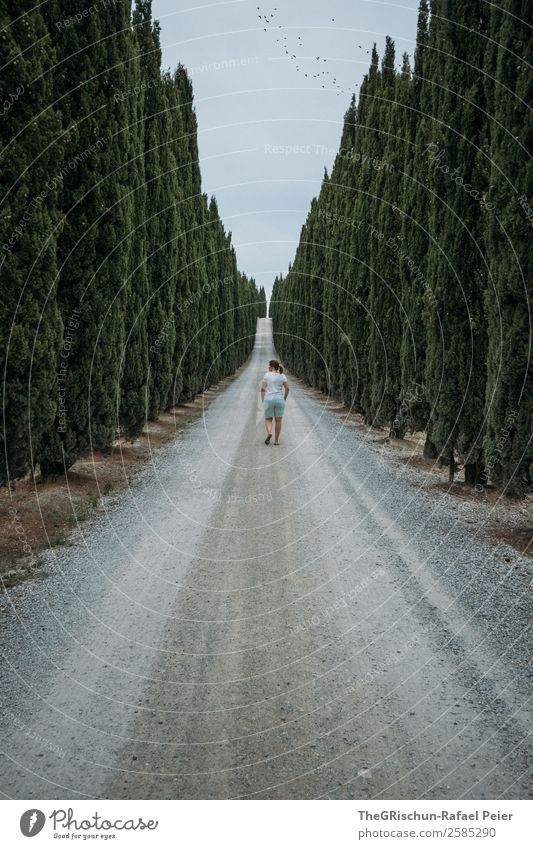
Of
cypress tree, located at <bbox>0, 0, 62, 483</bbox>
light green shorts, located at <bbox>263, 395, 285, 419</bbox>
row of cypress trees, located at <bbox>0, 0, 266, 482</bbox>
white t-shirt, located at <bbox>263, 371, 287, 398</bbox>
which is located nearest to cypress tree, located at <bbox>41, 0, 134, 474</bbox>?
row of cypress trees, located at <bbox>0, 0, 266, 482</bbox>

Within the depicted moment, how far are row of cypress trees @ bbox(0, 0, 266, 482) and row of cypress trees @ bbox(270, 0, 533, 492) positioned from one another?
5339 millimetres

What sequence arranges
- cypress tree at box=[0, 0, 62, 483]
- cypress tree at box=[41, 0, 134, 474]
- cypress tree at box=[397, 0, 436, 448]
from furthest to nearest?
cypress tree at box=[397, 0, 436, 448]
cypress tree at box=[41, 0, 134, 474]
cypress tree at box=[0, 0, 62, 483]

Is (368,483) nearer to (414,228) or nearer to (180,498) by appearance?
(180,498)

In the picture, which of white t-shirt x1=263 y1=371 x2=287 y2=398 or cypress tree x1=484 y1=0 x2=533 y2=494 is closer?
cypress tree x1=484 y1=0 x2=533 y2=494

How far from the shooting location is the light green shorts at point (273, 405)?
12578 mm

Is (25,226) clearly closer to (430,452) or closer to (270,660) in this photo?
(270,660)

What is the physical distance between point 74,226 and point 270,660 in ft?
23.1

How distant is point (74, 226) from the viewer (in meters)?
8.27

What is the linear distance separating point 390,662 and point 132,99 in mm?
10313

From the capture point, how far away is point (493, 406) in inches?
278

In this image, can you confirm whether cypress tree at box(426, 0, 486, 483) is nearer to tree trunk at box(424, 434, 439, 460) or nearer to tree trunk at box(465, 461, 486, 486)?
tree trunk at box(465, 461, 486, 486)

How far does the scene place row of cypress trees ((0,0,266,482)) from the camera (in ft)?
20.3
